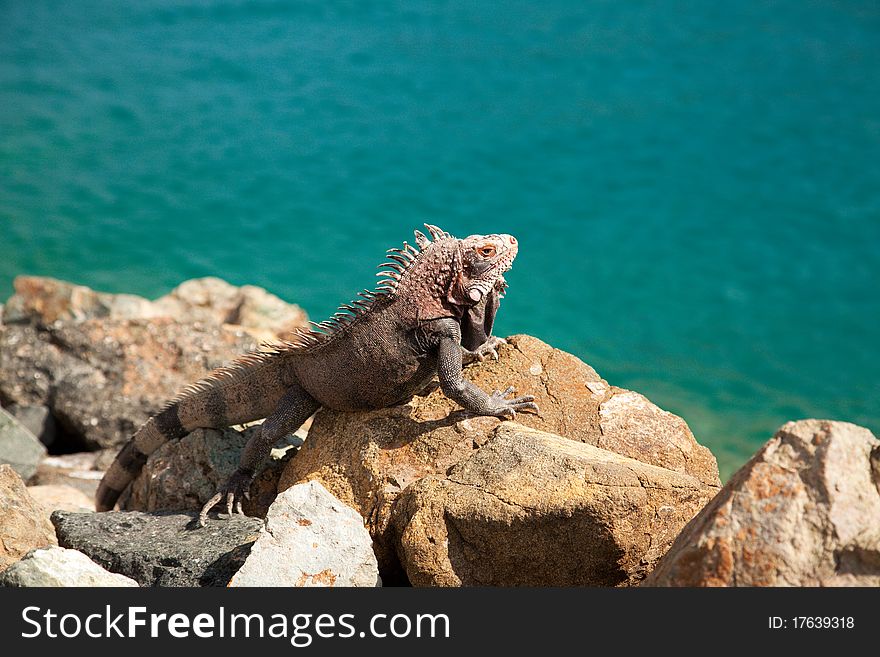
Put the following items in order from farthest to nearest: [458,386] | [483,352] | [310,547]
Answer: [483,352] → [458,386] → [310,547]

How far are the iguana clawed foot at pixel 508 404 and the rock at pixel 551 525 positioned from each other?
710 millimetres

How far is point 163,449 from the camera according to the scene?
6.56 m

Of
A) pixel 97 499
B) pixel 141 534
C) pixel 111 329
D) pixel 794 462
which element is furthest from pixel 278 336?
pixel 794 462

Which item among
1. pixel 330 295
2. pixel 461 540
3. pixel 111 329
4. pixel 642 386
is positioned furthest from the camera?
pixel 330 295

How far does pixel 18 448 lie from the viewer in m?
8.13

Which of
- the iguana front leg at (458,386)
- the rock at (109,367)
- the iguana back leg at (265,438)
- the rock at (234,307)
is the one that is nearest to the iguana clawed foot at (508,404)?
the iguana front leg at (458,386)

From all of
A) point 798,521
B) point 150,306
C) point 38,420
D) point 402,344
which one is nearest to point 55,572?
point 402,344

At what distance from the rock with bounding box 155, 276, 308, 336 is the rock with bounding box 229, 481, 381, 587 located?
682 centimetres

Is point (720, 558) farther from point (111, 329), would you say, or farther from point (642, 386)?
point (642, 386)

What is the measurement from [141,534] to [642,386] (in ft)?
Result: 32.4

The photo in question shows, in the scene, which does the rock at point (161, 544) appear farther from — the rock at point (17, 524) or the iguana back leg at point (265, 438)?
the iguana back leg at point (265, 438)

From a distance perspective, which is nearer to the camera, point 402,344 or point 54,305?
point 402,344

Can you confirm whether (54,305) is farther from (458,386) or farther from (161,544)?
(458,386)

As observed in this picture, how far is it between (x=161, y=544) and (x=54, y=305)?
7050 millimetres
